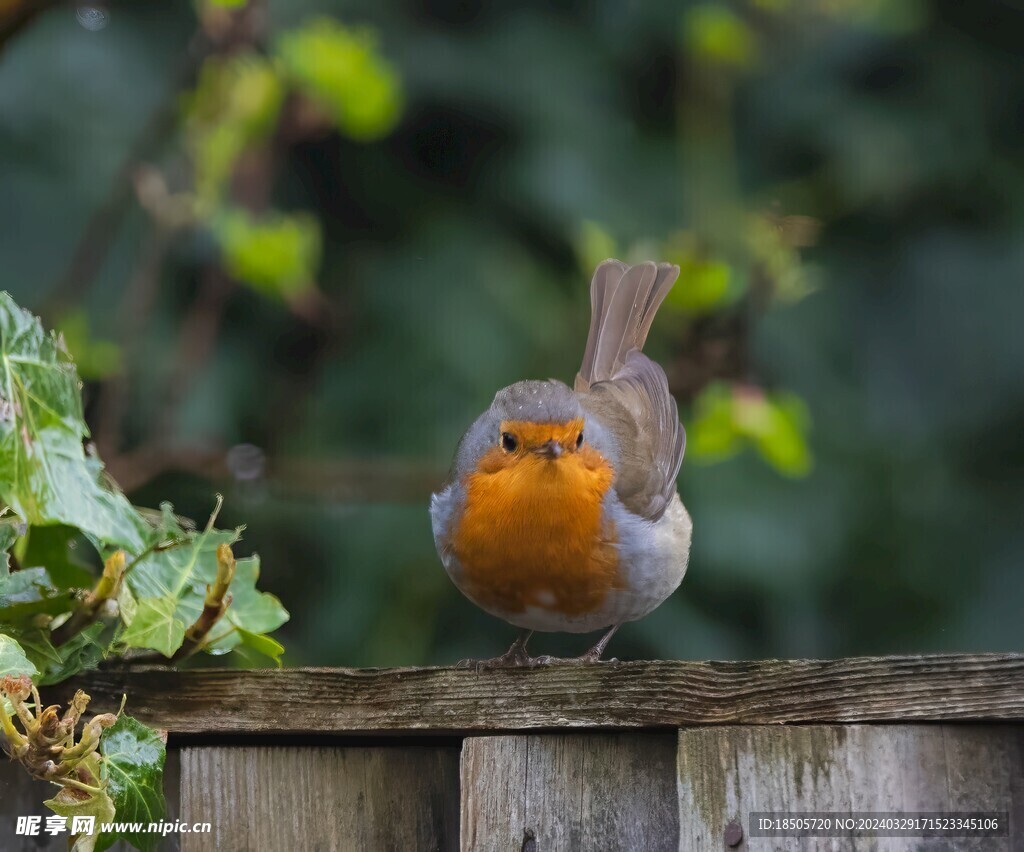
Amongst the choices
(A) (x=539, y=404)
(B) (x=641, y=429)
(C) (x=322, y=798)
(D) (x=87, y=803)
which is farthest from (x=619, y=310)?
(D) (x=87, y=803)

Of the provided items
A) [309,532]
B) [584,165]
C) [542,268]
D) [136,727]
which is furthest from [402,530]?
[136,727]

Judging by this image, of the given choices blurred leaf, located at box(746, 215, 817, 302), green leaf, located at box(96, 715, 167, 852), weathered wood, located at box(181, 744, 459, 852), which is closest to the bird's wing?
blurred leaf, located at box(746, 215, 817, 302)

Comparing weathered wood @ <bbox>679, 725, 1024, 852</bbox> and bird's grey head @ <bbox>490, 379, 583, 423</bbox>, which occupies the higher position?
bird's grey head @ <bbox>490, 379, 583, 423</bbox>

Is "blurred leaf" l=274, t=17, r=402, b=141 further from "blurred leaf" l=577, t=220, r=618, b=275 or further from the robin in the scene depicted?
the robin

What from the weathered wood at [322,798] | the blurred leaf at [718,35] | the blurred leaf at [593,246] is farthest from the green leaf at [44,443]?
the blurred leaf at [718,35]

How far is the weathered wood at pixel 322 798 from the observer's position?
2.01 meters

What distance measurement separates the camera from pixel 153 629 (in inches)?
75.2

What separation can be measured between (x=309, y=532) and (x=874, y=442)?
1.52 metres

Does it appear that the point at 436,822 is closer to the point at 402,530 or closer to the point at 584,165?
the point at 402,530

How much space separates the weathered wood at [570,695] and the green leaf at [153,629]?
0.40 feet

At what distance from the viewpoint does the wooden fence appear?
5.60 ft

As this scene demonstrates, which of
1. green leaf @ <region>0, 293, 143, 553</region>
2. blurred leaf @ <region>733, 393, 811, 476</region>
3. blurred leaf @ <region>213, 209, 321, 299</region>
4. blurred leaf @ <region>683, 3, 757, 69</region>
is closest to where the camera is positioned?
green leaf @ <region>0, 293, 143, 553</region>

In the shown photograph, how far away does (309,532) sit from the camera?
138 inches

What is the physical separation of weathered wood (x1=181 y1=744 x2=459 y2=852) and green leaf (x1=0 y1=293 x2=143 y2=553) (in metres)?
0.50
